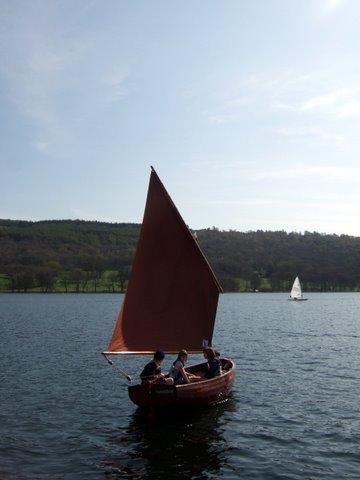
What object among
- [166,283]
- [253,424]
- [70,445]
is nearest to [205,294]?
[166,283]

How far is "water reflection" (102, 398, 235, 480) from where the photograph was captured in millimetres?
18922

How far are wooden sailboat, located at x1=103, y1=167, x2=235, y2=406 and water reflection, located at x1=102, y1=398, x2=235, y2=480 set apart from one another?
183 cm

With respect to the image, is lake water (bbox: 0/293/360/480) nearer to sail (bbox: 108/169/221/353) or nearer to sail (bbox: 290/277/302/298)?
sail (bbox: 108/169/221/353)

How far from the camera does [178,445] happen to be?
70.6 feet

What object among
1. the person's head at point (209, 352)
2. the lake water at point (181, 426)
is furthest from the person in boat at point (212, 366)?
the lake water at point (181, 426)

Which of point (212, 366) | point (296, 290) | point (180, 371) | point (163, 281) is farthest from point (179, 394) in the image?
point (296, 290)

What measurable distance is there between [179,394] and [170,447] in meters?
2.69

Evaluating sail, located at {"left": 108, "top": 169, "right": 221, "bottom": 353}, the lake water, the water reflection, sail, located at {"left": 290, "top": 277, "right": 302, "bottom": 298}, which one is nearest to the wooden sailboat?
sail, located at {"left": 108, "top": 169, "right": 221, "bottom": 353}

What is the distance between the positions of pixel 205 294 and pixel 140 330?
12.2 ft

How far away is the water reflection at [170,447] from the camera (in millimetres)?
18922

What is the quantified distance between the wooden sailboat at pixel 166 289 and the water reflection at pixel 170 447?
6.00ft

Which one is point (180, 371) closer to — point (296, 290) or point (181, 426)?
point (181, 426)

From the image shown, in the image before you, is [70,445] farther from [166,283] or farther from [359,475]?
[359,475]

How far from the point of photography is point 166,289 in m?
26.7
